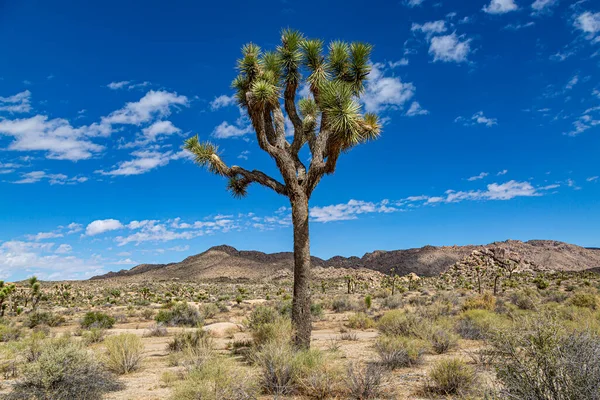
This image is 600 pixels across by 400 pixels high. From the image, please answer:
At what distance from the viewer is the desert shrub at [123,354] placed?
9.62m

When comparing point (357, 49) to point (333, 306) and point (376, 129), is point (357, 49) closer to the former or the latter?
point (376, 129)

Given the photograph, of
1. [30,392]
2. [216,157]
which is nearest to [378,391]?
[30,392]

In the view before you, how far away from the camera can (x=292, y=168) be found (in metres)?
11.2

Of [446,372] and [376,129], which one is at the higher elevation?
[376,129]

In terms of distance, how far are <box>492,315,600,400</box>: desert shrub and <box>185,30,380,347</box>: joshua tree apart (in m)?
6.28

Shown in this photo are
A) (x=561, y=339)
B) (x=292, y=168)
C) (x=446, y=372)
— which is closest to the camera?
(x=561, y=339)

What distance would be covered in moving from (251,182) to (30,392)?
25.8 ft

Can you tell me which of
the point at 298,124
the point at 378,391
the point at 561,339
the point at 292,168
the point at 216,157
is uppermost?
the point at 298,124

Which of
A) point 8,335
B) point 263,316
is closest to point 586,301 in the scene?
point 263,316

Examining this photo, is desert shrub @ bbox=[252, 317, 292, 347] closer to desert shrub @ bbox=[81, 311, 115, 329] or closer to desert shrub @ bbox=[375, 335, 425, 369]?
desert shrub @ bbox=[375, 335, 425, 369]

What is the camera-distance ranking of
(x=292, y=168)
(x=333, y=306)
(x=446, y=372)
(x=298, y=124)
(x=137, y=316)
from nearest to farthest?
(x=446, y=372) < (x=292, y=168) < (x=298, y=124) < (x=137, y=316) < (x=333, y=306)

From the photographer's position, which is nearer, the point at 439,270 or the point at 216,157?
the point at 216,157

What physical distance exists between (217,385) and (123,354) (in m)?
4.80

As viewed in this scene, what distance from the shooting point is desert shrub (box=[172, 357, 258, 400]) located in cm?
585
